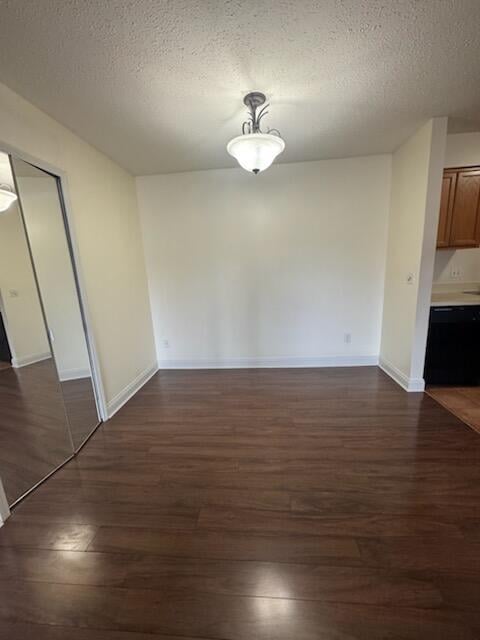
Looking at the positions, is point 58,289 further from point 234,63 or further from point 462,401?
point 462,401

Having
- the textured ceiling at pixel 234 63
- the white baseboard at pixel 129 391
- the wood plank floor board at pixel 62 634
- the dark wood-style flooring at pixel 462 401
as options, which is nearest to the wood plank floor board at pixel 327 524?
the wood plank floor board at pixel 62 634

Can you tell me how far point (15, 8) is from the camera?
48.9 inches

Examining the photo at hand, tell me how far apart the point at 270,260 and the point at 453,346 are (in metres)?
2.31

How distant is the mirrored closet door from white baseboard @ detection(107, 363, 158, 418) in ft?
0.62

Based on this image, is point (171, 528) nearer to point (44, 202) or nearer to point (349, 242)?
point (44, 202)

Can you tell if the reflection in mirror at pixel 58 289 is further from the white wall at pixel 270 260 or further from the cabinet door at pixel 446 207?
the cabinet door at pixel 446 207

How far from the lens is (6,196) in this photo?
6.30 feet

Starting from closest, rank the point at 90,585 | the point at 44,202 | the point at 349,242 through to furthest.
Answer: the point at 90,585, the point at 44,202, the point at 349,242

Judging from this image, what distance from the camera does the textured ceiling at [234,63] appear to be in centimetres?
133

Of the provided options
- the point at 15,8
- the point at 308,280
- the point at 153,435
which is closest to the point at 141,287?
the point at 153,435

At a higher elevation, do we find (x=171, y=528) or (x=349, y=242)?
(x=349, y=242)

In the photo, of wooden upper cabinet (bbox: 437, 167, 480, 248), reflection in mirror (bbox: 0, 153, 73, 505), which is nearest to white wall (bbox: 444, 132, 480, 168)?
wooden upper cabinet (bbox: 437, 167, 480, 248)

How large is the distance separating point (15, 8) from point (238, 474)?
2810 millimetres

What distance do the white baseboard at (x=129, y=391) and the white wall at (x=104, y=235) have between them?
2cm
